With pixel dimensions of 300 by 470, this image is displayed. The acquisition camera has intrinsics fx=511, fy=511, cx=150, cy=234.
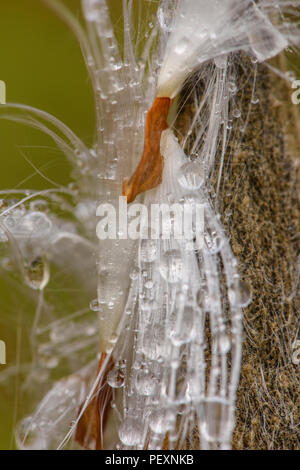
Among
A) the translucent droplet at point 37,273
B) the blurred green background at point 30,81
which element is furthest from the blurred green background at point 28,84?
the translucent droplet at point 37,273

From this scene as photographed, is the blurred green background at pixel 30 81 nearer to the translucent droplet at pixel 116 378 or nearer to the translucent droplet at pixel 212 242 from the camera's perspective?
the translucent droplet at pixel 116 378

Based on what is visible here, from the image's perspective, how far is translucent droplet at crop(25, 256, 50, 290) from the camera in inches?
31.2

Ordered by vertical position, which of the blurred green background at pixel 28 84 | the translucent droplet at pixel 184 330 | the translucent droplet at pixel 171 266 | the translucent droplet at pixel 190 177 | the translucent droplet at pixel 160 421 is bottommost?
the translucent droplet at pixel 160 421

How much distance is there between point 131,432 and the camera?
2.17 feet

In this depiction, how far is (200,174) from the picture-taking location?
666 mm

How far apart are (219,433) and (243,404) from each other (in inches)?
2.8

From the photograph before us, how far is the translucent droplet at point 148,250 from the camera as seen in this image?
66cm

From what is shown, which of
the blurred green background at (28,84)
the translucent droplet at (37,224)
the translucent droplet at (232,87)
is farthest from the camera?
the blurred green background at (28,84)

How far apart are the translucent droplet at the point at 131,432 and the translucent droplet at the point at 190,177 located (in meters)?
0.31

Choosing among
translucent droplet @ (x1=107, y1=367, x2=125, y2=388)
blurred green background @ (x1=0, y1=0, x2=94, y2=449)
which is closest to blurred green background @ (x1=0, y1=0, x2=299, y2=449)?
blurred green background @ (x1=0, y1=0, x2=94, y2=449)

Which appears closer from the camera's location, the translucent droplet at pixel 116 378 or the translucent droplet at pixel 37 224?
the translucent droplet at pixel 116 378

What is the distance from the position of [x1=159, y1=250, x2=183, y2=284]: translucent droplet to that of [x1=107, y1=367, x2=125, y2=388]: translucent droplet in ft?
0.45

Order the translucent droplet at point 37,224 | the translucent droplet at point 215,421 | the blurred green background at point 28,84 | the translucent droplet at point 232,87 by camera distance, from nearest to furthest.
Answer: the translucent droplet at point 215,421
the translucent droplet at point 232,87
the translucent droplet at point 37,224
the blurred green background at point 28,84

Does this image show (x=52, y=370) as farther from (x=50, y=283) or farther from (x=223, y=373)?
(x=223, y=373)
